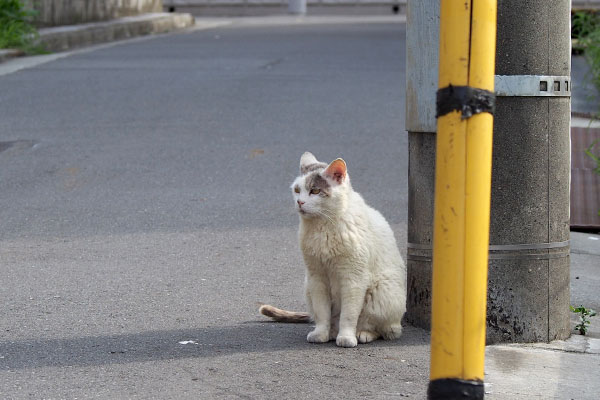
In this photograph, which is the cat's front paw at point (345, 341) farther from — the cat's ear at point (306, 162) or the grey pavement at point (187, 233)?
the cat's ear at point (306, 162)

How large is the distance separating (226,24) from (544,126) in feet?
77.3

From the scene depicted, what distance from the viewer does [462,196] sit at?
2770 mm

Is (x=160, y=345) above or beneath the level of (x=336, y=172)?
beneath

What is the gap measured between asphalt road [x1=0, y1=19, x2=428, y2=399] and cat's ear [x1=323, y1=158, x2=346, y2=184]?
797 millimetres

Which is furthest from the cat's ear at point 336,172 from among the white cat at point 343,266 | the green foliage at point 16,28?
the green foliage at point 16,28

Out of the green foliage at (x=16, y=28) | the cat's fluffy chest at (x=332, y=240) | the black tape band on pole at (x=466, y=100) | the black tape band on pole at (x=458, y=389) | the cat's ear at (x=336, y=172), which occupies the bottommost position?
the black tape band on pole at (x=458, y=389)

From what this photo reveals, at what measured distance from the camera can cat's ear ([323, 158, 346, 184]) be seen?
4.51 m

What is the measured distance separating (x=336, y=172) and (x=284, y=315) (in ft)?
2.84

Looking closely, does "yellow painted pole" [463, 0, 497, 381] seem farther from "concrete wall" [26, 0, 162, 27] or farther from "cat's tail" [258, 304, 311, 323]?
"concrete wall" [26, 0, 162, 27]

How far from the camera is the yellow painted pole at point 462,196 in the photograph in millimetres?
2748

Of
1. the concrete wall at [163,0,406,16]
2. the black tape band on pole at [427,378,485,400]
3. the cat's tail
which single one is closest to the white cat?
the cat's tail

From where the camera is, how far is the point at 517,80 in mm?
4254

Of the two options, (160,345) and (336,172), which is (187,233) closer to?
(160,345)

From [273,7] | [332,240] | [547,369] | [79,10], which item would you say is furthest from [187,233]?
[273,7]
